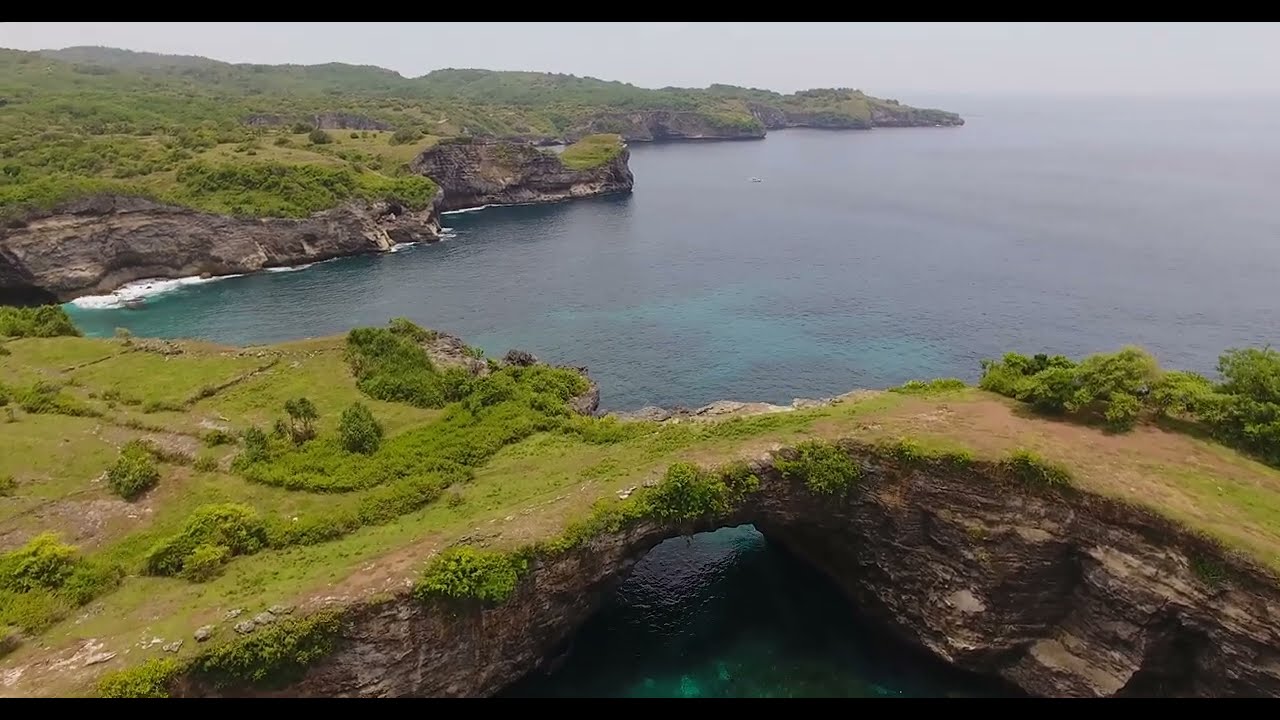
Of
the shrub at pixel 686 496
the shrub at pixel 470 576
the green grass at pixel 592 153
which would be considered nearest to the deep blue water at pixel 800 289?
the green grass at pixel 592 153

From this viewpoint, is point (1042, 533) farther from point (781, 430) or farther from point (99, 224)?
point (99, 224)

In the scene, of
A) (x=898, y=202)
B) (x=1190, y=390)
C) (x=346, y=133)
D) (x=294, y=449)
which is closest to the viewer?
(x=1190, y=390)

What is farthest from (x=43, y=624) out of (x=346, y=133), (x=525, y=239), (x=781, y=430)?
(x=346, y=133)

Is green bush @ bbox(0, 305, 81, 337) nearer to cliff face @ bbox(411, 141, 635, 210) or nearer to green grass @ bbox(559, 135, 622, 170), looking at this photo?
cliff face @ bbox(411, 141, 635, 210)

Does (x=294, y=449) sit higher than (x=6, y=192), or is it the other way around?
(x=6, y=192)

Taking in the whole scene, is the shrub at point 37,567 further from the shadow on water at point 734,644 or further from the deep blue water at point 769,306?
the deep blue water at point 769,306

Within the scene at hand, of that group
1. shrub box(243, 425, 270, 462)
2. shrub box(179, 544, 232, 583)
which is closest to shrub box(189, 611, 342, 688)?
shrub box(179, 544, 232, 583)
